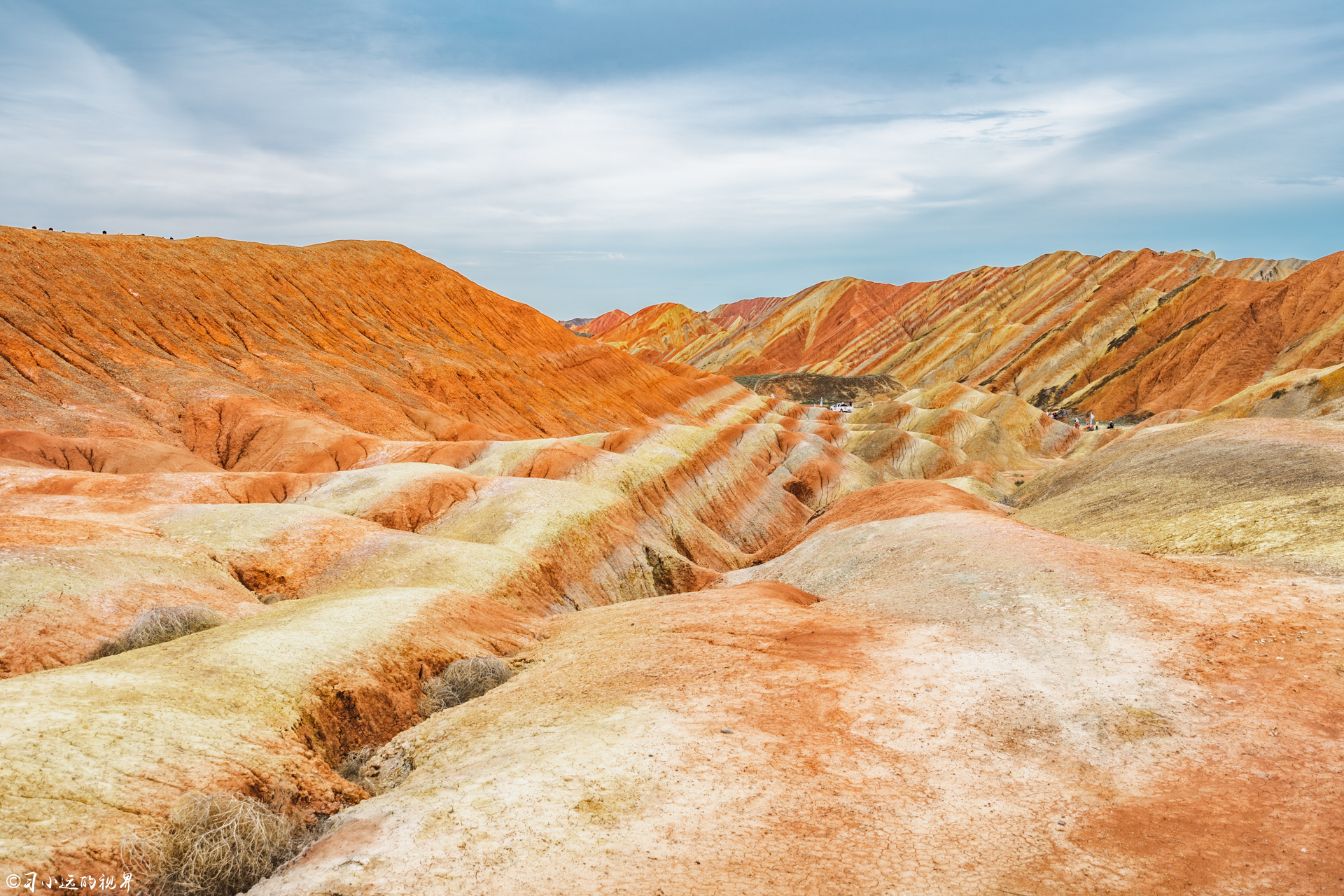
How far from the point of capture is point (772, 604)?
20.9 meters

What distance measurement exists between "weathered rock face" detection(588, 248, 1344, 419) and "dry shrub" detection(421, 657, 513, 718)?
9792cm

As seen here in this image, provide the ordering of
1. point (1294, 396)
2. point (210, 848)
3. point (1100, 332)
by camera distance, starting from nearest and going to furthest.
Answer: point (210, 848) < point (1294, 396) < point (1100, 332)

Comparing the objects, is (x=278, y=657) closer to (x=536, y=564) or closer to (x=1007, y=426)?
(x=536, y=564)

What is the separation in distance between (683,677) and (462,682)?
16.1 feet

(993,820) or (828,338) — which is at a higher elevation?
(828,338)

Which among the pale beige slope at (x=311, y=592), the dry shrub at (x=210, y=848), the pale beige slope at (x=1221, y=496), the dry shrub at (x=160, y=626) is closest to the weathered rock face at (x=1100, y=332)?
the pale beige slope at (x=1221, y=496)

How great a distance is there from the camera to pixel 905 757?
11.5 metres

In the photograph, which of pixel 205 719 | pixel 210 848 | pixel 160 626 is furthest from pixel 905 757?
pixel 160 626

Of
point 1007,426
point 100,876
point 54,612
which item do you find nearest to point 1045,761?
point 100,876

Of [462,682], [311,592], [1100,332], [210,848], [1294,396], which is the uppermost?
[1100,332]

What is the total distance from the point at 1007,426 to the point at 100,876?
92.7m

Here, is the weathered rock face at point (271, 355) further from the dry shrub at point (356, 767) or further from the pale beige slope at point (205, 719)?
the dry shrub at point (356, 767)

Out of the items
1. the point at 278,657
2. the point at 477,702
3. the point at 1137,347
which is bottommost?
the point at 477,702

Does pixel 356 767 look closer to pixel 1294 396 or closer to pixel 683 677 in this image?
pixel 683 677
